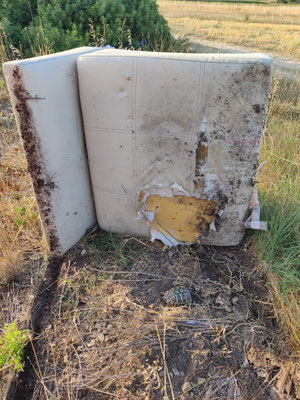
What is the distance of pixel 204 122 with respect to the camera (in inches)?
74.4

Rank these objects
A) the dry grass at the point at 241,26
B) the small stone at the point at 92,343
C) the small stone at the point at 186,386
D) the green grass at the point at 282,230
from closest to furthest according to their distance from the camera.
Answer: the small stone at the point at 186,386
the small stone at the point at 92,343
the green grass at the point at 282,230
the dry grass at the point at 241,26

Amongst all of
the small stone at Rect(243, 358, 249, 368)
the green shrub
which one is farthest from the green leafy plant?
the green shrub

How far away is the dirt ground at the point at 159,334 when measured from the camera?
1571 millimetres

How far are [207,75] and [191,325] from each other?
134 centimetres

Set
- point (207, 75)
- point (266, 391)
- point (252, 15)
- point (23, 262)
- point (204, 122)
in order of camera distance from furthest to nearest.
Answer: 1. point (252, 15)
2. point (23, 262)
3. point (204, 122)
4. point (207, 75)
5. point (266, 391)

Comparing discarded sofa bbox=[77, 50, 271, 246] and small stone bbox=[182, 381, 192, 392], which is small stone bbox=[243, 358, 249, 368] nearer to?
small stone bbox=[182, 381, 192, 392]

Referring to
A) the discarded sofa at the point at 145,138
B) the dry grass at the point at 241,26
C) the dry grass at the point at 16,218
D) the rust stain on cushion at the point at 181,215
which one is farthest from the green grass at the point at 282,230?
the dry grass at the point at 241,26

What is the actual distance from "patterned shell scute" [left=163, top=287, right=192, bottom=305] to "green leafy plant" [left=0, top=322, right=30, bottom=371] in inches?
31.1

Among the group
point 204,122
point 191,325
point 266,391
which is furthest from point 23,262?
point 266,391

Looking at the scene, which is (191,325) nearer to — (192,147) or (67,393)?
(67,393)

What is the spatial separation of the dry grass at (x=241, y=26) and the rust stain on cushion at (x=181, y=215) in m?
8.70

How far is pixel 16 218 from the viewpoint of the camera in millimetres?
→ 2455

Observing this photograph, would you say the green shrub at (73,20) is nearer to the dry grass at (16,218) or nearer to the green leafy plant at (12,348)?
the dry grass at (16,218)

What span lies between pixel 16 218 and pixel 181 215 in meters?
1.23
